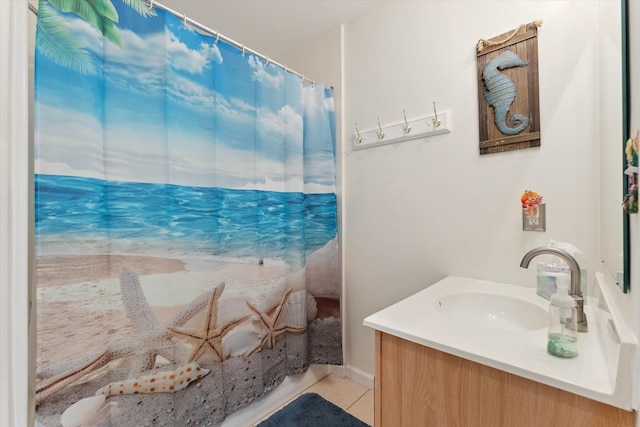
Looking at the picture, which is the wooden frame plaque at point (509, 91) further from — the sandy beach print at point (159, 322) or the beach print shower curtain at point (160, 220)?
the sandy beach print at point (159, 322)

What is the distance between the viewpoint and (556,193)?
1.15 meters

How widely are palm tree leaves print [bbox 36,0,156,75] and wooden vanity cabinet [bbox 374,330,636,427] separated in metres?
1.30

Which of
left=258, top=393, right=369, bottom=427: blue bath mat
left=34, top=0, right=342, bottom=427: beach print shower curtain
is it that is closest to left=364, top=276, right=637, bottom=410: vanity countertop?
left=34, top=0, right=342, bottom=427: beach print shower curtain

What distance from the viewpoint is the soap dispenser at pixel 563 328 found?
678 mm

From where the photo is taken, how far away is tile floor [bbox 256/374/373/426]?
1534 millimetres

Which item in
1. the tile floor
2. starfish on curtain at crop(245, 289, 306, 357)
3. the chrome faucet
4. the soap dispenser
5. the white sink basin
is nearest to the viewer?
the soap dispenser

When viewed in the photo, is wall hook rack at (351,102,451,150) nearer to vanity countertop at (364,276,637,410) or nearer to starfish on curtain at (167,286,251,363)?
vanity countertop at (364,276,637,410)

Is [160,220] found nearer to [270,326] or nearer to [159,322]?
[159,322]

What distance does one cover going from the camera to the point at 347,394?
1.68 metres

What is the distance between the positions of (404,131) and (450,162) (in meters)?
0.31

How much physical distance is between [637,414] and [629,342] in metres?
0.13
